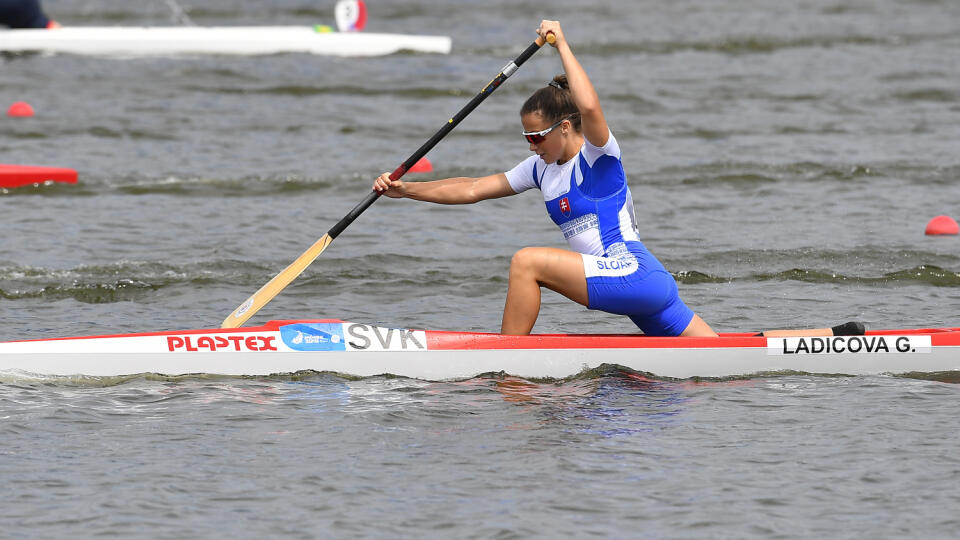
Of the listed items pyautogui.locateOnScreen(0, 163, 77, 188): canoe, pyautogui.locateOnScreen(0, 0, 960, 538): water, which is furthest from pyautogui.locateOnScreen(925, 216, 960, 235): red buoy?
pyautogui.locateOnScreen(0, 163, 77, 188): canoe

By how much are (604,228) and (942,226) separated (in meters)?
5.52

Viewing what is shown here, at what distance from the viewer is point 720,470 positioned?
555 cm

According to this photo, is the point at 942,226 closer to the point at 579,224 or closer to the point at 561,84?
the point at 579,224

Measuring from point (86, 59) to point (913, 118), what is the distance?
1239cm

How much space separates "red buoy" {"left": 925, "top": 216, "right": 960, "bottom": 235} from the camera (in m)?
11.0

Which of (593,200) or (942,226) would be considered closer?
(593,200)

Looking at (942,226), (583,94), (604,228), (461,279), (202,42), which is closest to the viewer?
(583,94)

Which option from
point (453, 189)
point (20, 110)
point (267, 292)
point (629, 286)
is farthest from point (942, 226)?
point (20, 110)

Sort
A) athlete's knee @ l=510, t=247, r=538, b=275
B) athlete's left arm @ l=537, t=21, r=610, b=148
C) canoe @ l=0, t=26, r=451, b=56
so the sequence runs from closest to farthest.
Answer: athlete's left arm @ l=537, t=21, r=610, b=148
athlete's knee @ l=510, t=247, r=538, b=275
canoe @ l=0, t=26, r=451, b=56

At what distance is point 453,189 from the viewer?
6840mm

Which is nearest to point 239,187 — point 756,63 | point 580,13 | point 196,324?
point 196,324

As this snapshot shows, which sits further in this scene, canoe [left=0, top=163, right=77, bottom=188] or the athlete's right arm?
canoe [left=0, top=163, right=77, bottom=188]

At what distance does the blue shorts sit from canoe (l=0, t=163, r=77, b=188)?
25.9ft

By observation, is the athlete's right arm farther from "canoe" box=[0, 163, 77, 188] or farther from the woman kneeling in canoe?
"canoe" box=[0, 163, 77, 188]
